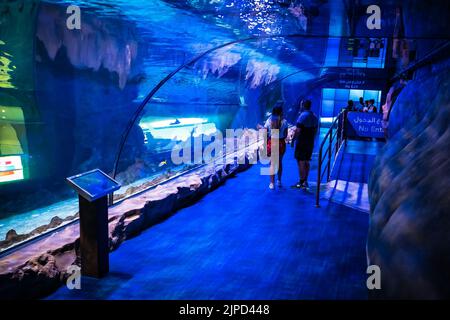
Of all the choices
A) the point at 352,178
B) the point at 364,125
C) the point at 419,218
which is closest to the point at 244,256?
the point at 419,218

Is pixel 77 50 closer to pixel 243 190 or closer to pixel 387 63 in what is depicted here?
pixel 243 190

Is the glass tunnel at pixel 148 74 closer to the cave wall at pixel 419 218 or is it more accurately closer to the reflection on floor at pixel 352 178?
the reflection on floor at pixel 352 178

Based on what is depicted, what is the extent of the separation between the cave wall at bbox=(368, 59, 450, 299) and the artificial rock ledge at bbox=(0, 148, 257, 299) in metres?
2.95

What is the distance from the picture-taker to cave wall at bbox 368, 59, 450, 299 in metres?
1.93

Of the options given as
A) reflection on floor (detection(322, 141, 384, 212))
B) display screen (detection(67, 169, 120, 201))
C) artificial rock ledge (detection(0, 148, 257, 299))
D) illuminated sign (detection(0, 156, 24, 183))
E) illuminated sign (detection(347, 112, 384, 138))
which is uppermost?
display screen (detection(67, 169, 120, 201))

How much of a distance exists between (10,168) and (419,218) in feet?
44.7

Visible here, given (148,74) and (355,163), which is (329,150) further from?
(148,74)

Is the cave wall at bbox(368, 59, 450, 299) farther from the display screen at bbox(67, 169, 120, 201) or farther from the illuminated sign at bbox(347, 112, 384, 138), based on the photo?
the illuminated sign at bbox(347, 112, 384, 138)

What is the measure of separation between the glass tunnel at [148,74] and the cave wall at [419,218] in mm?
2334

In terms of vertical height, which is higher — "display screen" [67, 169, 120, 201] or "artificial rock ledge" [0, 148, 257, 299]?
"display screen" [67, 169, 120, 201]

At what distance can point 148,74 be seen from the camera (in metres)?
17.2

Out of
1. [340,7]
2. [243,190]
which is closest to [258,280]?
[243,190]

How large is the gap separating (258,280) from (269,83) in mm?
16081

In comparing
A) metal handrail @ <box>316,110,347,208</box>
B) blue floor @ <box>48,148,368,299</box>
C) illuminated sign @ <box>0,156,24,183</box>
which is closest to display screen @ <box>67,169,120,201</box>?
blue floor @ <box>48,148,368,299</box>
